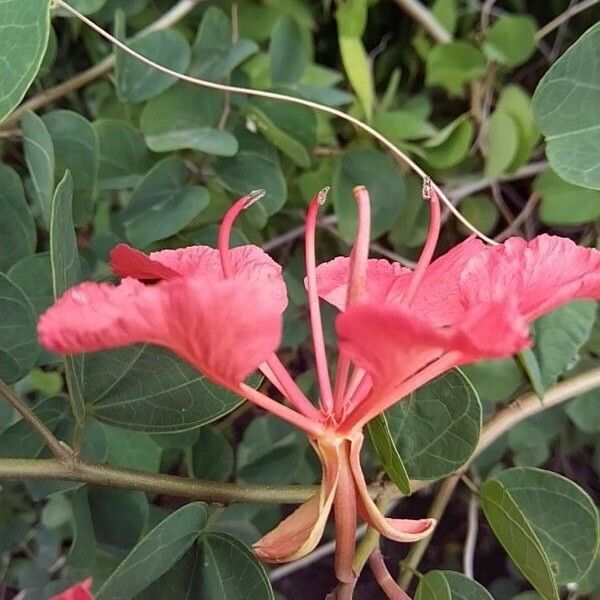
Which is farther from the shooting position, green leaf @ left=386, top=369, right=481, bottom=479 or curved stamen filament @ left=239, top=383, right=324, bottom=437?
green leaf @ left=386, top=369, right=481, bottom=479

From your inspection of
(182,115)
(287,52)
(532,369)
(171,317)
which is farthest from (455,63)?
(171,317)

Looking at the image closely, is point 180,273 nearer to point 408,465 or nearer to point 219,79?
point 408,465

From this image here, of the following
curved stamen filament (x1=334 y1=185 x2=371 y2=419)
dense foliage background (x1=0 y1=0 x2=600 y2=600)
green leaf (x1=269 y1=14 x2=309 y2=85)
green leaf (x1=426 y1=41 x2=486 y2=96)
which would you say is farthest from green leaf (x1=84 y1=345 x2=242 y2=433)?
green leaf (x1=426 y1=41 x2=486 y2=96)

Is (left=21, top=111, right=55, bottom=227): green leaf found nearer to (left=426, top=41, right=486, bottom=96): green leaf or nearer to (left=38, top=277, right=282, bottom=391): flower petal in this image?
(left=38, top=277, right=282, bottom=391): flower petal

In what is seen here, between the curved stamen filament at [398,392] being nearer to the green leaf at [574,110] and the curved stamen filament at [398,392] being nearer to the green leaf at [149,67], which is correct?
the green leaf at [574,110]

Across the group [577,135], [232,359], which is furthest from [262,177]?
[232,359]
